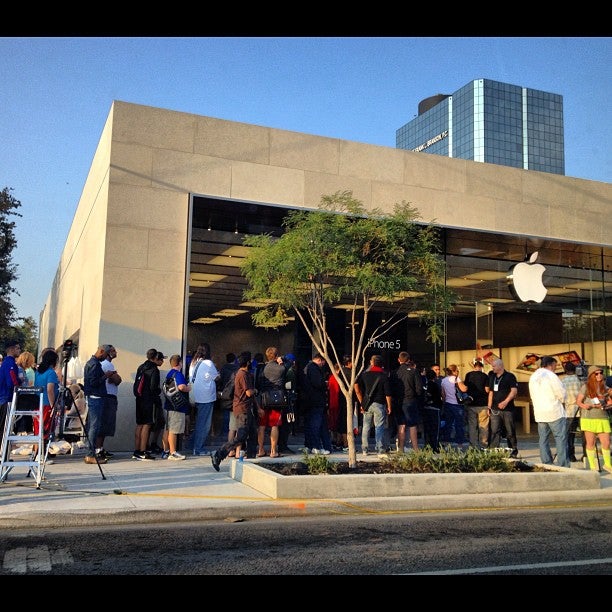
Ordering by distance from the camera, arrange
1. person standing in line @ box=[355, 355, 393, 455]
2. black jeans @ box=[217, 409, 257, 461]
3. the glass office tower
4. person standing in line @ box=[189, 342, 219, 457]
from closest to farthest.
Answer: black jeans @ box=[217, 409, 257, 461], person standing in line @ box=[189, 342, 219, 457], person standing in line @ box=[355, 355, 393, 455], the glass office tower

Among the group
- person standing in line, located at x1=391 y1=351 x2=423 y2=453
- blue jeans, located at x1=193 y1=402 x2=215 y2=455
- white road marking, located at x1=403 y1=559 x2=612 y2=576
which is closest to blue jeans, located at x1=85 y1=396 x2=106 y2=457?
blue jeans, located at x1=193 y1=402 x2=215 y2=455

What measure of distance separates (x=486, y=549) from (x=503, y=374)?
7.44 m

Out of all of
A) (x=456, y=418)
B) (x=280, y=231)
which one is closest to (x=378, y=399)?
(x=456, y=418)

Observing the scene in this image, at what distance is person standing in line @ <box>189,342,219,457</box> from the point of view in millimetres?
12953

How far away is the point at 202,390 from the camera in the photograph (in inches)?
510

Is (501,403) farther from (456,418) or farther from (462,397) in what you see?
(456,418)

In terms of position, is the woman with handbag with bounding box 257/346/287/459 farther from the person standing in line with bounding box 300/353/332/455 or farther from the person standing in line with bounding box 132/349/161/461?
the person standing in line with bounding box 132/349/161/461

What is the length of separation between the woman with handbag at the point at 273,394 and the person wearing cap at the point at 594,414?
16.9ft

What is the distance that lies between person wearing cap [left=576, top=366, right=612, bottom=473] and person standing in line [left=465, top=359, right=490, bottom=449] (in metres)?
2.29

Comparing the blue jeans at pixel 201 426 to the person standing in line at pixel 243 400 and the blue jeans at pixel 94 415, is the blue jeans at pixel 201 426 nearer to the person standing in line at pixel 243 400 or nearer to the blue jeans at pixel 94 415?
the person standing in line at pixel 243 400

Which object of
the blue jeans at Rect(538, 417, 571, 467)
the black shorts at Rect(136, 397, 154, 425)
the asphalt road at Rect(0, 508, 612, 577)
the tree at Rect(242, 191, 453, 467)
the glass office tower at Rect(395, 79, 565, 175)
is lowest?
the asphalt road at Rect(0, 508, 612, 577)

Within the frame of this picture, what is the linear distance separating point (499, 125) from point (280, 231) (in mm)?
149369

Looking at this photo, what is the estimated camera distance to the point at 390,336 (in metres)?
19.5
